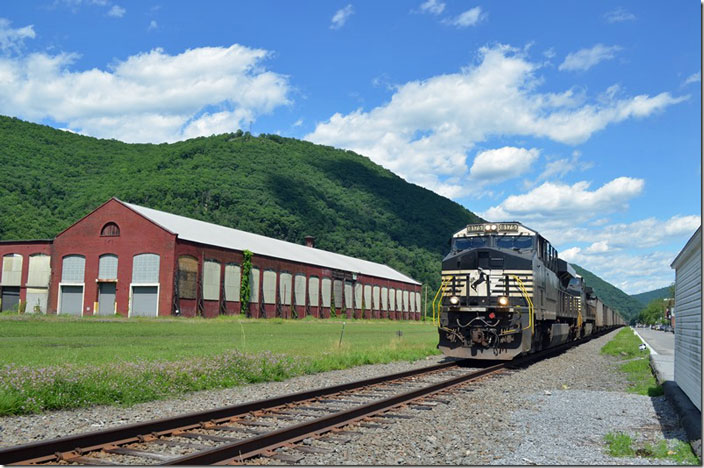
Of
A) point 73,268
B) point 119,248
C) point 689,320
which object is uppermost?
point 119,248

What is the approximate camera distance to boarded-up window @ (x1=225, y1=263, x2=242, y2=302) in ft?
186

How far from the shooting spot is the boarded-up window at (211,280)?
5425 centimetres

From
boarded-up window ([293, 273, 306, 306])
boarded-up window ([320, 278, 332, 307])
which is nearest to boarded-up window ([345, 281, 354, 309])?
boarded-up window ([320, 278, 332, 307])

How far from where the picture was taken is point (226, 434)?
9.13 meters

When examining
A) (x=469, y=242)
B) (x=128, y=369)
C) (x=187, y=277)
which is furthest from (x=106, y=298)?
(x=128, y=369)

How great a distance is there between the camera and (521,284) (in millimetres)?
19500

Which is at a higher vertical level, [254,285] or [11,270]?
[11,270]

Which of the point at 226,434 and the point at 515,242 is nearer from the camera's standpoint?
the point at 226,434

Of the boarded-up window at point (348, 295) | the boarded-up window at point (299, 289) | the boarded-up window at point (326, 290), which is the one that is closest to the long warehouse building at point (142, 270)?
the boarded-up window at point (299, 289)

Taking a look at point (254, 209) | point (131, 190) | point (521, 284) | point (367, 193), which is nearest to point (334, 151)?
point (367, 193)

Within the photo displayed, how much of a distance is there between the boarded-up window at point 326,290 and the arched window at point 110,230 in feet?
82.5

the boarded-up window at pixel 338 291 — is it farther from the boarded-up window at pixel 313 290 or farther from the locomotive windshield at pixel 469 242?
the locomotive windshield at pixel 469 242

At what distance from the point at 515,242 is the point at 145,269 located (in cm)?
3977

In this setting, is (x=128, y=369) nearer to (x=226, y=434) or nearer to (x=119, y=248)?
(x=226, y=434)
